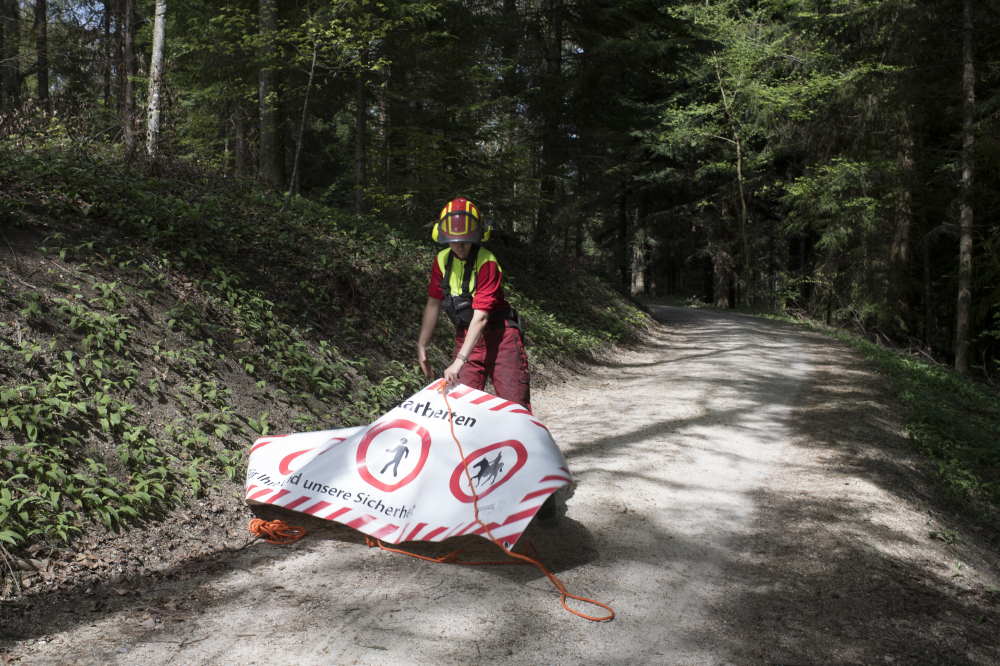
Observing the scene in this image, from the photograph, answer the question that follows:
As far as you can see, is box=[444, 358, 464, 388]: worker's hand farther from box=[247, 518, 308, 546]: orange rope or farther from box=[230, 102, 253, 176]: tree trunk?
box=[230, 102, 253, 176]: tree trunk

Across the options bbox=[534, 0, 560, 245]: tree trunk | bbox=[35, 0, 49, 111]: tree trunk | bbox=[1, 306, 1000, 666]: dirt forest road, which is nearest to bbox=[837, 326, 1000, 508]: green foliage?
bbox=[1, 306, 1000, 666]: dirt forest road

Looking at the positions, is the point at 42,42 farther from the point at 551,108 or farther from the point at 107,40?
the point at 551,108

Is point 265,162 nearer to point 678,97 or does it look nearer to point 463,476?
point 463,476

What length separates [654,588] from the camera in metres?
4.07

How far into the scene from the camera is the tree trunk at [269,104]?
1305 cm

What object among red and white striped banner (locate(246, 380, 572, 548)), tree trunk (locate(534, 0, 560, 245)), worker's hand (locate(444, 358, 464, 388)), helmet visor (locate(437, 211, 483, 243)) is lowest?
red and white striped banner (locate(246, 380, 572, 548))

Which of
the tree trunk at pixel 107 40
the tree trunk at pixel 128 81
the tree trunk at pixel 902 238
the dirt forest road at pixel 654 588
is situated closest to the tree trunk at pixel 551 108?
the tree trunk at pixel 902 238

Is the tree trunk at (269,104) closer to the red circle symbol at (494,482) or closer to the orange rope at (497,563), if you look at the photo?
the orange rope at (497,563)

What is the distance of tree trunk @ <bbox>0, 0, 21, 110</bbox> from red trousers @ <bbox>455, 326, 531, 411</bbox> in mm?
10898

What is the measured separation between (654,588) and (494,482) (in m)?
1.18

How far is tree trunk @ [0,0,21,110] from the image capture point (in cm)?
1512

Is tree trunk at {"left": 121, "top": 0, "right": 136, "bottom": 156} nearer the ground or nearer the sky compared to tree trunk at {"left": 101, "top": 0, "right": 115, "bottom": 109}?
nearer the ground

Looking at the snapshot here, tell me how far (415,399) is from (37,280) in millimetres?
3961

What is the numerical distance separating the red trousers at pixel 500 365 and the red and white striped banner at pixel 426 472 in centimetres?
34
